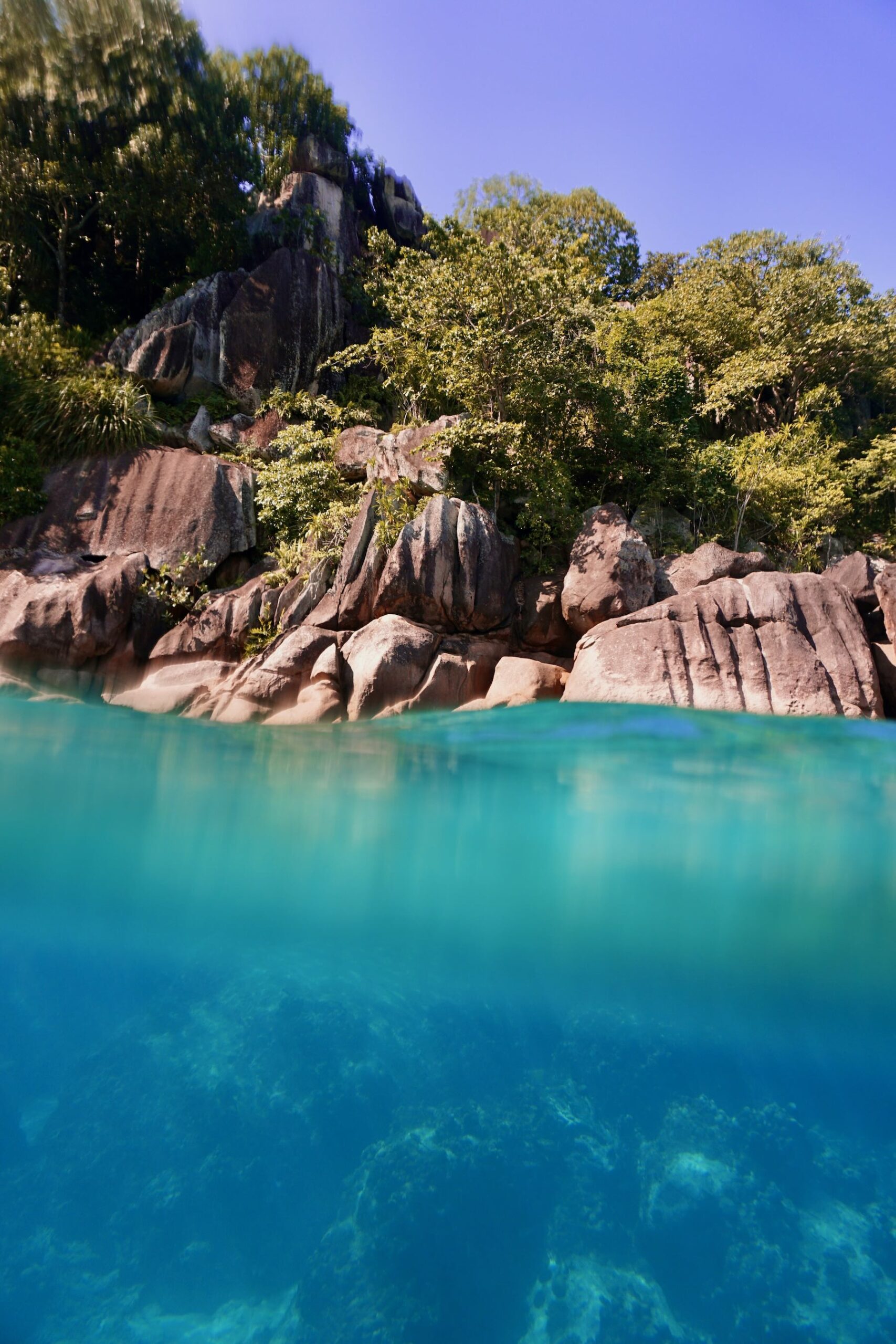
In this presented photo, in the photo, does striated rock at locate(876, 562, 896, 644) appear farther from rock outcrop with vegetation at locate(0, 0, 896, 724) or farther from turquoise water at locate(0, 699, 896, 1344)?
turquoise water at locate(0, 699, 896, 1344)

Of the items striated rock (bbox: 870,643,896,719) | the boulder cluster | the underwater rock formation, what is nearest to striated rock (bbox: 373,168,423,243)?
the boulder cluster

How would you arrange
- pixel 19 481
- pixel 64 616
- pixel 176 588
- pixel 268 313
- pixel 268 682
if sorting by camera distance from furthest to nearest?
pixel 268 313
pixel 19 481
pixel 176 588
pixel 64 616
pixel 268 682

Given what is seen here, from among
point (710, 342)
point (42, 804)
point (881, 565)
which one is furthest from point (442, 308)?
point (42, 804)

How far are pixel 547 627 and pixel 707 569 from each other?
3275 millimetres

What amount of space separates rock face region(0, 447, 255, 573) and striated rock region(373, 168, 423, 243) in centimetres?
1560

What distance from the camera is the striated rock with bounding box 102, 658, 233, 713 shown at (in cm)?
1201

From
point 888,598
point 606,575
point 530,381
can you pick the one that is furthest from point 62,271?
point 888,598

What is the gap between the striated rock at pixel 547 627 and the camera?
1367cm

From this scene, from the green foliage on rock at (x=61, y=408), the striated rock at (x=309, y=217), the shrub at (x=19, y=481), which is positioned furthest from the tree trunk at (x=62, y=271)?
the shrub at (x=19, y=481)

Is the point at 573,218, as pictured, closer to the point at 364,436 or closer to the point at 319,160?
the point at 319,160

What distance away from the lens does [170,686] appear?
12.6 meters

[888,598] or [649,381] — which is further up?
[649,381]

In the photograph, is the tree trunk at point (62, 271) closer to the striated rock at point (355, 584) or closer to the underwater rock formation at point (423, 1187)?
the striated rock at point (355, 584)

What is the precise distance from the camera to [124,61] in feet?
60.7
